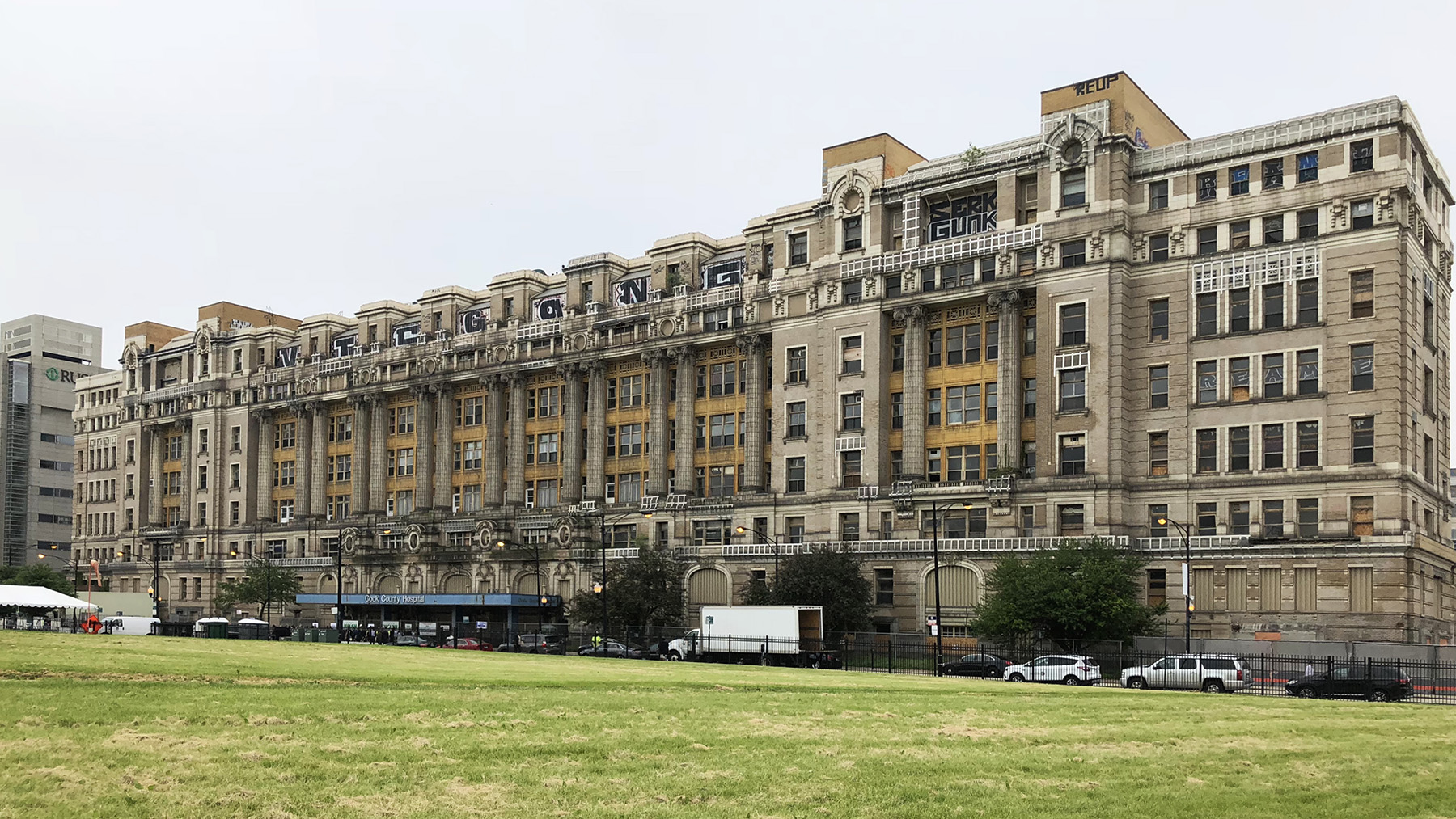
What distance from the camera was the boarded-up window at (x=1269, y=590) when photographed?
244ft

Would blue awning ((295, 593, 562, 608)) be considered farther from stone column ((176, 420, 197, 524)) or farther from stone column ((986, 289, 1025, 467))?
stone column ((986, 289, 1025, 467))

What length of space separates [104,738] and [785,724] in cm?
1324

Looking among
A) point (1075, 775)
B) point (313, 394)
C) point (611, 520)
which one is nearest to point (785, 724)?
point (1075, 775)

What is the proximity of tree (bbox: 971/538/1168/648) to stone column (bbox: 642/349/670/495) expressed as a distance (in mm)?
35867

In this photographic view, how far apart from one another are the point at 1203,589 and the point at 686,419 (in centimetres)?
4198

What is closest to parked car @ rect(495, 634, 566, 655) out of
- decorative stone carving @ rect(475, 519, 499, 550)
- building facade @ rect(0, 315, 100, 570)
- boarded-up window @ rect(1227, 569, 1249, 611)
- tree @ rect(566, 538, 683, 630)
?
tree @ rect(566, 538, 683, 630)

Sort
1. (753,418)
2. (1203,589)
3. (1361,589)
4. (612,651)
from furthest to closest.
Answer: (753,418), (1203,589), (612,651), (1361,589)

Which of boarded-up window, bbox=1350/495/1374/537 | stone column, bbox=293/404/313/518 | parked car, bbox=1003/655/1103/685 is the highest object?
stone column, bbox=293/404/313/518

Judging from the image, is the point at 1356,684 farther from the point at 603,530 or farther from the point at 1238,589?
the point at 603,530

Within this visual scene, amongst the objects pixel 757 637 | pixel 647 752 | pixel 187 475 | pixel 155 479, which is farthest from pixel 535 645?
pixel 155 479

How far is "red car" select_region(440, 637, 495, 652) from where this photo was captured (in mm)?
85381

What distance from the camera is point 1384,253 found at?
242 feet

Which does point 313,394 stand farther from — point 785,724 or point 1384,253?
point 785,724

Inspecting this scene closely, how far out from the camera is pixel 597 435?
109 metres
